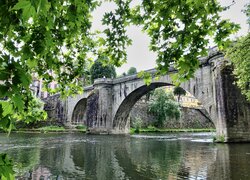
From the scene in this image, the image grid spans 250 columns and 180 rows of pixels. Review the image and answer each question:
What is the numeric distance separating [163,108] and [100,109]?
44.5 feet

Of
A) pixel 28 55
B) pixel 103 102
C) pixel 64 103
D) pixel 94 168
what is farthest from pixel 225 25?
pixel 64 103

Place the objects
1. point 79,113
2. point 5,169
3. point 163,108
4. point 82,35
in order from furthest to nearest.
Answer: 1. point 79,113
2. point 163,108
3. point 82,35
4. point 5,169

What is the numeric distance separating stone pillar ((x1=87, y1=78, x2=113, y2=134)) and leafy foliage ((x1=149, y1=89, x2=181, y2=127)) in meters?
11.8

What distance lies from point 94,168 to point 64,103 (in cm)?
4506

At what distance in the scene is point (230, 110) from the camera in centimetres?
2070

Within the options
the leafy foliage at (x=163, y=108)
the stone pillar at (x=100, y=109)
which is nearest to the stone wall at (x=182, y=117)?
the leafy foliage at (x=163, y=108)

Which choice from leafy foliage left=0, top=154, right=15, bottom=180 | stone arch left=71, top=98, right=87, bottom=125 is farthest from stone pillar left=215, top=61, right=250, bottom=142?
stone arch left=71, top=98, right=87, bottom=125

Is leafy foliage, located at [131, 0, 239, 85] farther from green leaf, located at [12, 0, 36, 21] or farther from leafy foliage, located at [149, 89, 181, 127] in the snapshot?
leafy foliage, located at [149, 89, 181, 127]

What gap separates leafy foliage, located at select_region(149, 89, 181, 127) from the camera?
4597 centimetres

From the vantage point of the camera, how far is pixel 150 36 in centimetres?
450

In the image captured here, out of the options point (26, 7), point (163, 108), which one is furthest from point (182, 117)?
Answer: point (26, 7)

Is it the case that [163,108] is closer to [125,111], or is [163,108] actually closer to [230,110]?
[125,111]

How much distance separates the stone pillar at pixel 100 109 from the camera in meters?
37.8

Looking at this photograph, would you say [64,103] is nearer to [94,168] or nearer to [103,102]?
[103,102]
